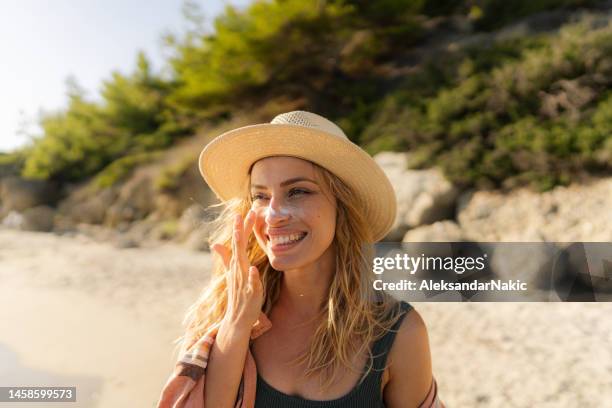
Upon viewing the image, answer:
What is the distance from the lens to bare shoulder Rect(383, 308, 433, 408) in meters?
1.48

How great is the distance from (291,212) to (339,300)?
385 mm

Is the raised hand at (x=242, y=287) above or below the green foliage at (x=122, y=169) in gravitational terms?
below

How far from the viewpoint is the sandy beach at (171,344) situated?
13.1 feet

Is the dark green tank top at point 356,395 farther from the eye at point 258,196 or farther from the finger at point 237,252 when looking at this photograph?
the eye at point 258,196

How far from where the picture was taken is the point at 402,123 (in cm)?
941

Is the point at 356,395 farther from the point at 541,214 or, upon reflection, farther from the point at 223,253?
the point at 541,214

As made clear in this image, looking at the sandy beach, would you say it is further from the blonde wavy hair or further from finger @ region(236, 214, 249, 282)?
finger @ region(236, 214, 249, 282)

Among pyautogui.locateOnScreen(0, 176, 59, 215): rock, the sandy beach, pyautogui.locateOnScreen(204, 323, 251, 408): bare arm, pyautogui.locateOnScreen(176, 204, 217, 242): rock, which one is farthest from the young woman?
pyautogui.locateOnScreen(0, 176, 59, 215): rock

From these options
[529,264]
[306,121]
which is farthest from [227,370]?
[529,264]

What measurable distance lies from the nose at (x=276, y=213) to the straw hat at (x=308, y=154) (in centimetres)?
20

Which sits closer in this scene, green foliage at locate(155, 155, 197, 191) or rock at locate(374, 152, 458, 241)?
rock at locate(374, 152, 458, 241)

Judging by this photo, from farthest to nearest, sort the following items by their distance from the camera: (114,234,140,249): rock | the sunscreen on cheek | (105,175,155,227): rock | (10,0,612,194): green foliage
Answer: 1. (105,175,155,227): rock
2. (114,234,140,249): rock
3. (10,0,612,194): green foliage
4. the sunscreen on cheek

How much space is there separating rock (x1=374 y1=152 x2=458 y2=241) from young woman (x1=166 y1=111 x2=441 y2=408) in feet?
18.9

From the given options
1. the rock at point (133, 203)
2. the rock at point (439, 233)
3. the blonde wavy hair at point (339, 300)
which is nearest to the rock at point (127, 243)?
the rock at point (133, 203)
